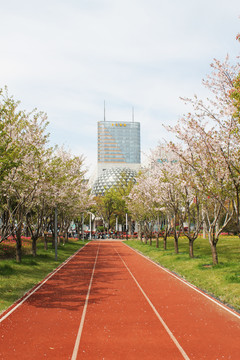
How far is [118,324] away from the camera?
10297mm

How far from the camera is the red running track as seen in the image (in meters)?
8.05

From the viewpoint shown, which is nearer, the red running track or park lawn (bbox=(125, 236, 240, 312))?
the red running track

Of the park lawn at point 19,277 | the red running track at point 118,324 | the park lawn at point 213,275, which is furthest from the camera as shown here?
the park lawn at point 19,277

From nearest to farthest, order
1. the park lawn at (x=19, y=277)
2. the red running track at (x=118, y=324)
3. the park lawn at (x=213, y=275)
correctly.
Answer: the red running track at (x=118, y=324) → the park lawn at (x=213, y=275) → the park lawn at (x=19, y=277)

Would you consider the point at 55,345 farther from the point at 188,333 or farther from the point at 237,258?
the point at 237,258

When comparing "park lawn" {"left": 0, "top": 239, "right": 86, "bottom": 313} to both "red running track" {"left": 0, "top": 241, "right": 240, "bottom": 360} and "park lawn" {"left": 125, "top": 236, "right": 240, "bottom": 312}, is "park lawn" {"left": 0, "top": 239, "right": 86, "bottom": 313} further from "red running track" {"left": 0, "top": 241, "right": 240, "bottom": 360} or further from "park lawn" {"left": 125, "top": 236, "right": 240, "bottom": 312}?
"park lawn" {"left": 125, "top": 236, "right": 240, "bottom": 312}

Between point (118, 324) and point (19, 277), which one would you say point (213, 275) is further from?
point (19, 277)

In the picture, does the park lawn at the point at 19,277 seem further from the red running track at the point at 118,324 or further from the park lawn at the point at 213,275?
the park lawn at the point at 213,275

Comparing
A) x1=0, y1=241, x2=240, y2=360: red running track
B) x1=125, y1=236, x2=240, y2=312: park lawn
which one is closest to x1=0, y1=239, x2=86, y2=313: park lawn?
x1=0, y1=241, x2=240, y2=360: red running track

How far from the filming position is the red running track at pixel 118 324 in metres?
8.05

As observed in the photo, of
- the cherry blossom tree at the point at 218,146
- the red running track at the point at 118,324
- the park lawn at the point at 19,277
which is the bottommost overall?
the red running track at the point at 118,324

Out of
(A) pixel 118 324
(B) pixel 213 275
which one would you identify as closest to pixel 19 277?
(A) pixel 118 324

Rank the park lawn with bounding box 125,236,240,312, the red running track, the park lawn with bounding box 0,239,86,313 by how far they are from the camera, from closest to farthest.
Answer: the red running track, the park lawn with bounding box 125,236,240,312, the park lawn with bounding box 0,239,86,313

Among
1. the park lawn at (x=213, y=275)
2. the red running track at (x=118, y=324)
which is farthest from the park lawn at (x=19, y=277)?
the park lawn at (x=213, y=275)
